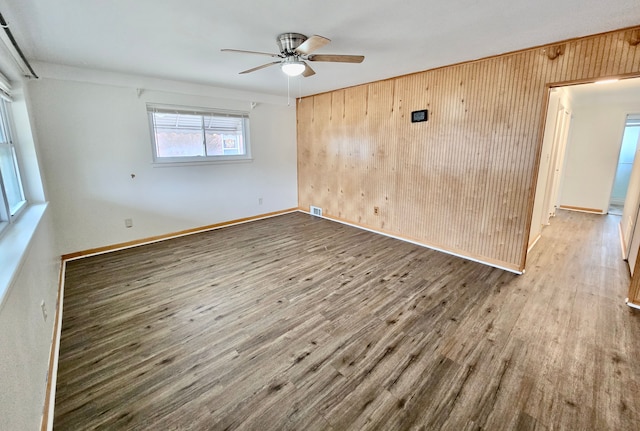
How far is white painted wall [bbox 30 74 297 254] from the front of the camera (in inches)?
137

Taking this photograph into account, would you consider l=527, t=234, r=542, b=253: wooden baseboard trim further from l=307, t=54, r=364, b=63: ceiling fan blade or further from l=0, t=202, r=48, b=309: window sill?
l=0, t=202, r=48, b=309: window sill

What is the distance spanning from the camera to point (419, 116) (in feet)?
12.7

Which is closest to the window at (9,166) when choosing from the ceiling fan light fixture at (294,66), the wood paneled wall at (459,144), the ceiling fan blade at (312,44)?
the ceiling fan light fixture at (294,66)

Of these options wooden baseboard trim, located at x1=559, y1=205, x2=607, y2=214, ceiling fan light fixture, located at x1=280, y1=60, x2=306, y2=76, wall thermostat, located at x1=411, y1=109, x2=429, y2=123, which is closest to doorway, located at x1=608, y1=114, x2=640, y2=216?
wooden baseboard trim, located at x1=559, y1=205, x2=607, y2=214

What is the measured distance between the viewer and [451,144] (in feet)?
11.9

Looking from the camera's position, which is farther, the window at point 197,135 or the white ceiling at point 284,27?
the window at point 197,135

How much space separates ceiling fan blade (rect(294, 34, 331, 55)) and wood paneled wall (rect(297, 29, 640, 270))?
208cm

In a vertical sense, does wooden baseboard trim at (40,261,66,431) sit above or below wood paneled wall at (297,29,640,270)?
below

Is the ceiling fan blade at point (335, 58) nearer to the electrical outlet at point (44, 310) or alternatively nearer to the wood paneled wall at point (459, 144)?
the wood paneled wall at point (459, 144)

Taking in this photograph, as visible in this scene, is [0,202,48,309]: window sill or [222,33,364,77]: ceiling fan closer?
[0,202,48,309]: window sill

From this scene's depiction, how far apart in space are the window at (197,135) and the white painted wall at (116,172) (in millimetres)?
126

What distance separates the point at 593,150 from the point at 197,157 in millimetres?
7896

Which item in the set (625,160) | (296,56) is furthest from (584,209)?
(296,56)

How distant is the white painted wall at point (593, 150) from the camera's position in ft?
18.4
